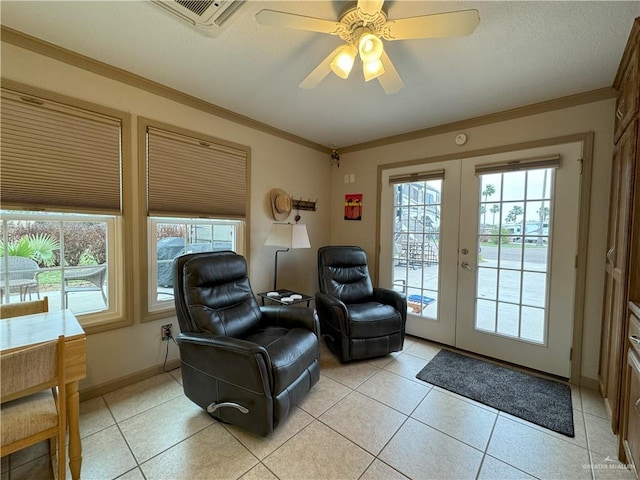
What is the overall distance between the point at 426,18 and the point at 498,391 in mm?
2531

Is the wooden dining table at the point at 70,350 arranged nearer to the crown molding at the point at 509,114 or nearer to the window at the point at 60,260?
the window at the point at 60,260

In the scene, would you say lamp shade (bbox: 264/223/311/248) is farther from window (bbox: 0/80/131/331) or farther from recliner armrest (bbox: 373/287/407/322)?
window (bbox: 0/80/131/331)

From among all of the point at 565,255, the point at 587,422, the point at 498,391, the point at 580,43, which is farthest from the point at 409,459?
the point at 580,43

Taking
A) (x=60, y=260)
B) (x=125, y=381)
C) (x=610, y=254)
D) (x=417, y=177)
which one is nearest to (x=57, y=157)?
(x=60, y=260)

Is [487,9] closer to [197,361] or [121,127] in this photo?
[121,127]

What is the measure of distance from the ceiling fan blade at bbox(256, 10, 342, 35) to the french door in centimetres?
206

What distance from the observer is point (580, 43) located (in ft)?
5.45

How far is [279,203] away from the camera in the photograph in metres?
3.15

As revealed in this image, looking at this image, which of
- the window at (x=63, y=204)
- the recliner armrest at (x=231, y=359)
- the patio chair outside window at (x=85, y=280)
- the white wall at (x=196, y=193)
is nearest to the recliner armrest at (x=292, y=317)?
the recliner armrest at (x=231, y=359)

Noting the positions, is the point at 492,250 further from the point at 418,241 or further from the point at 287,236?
the point at 287,236

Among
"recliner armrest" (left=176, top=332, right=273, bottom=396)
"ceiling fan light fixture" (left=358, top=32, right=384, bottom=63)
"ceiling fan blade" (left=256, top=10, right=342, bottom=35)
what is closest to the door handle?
"ceiling fan light fixture" (left=358, top=32, right=384, bottom=63)

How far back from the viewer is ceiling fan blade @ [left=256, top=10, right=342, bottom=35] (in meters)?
1.23

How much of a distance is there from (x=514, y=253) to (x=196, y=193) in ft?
9.74

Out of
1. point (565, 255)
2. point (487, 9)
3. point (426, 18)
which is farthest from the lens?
point (565, 255)
